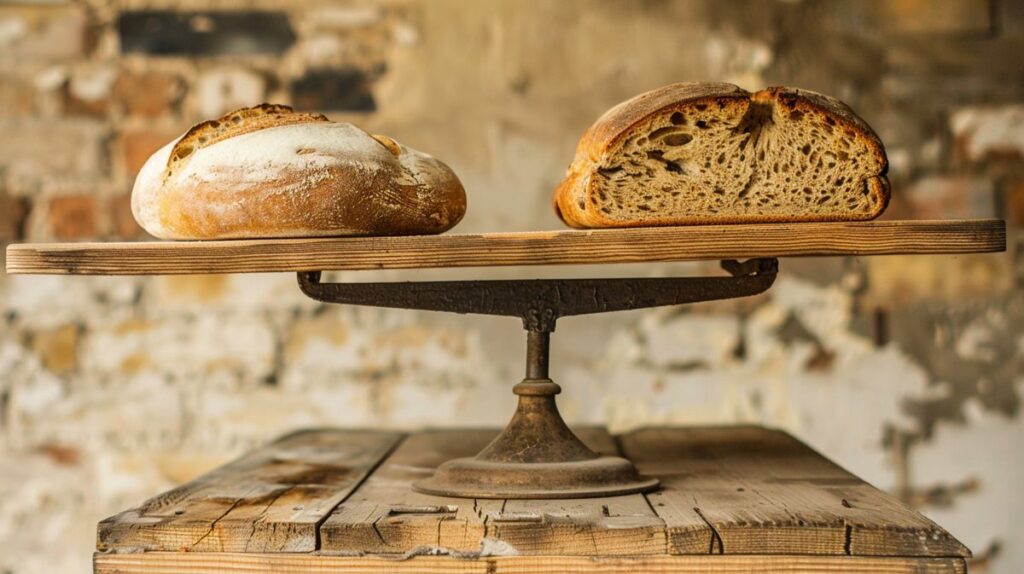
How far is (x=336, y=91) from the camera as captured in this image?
274 cm

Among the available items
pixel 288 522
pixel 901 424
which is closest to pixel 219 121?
pixel 288 522

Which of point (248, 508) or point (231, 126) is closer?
point (248, 508)

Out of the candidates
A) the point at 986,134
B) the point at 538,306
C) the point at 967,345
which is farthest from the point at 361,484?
the point at 986,134

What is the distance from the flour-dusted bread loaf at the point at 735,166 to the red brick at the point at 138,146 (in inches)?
60.8

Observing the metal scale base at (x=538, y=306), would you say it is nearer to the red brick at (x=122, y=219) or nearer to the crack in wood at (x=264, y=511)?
the crack in wood at (x=264, y=511)

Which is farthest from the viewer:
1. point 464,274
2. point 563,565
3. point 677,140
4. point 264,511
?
point 464,274

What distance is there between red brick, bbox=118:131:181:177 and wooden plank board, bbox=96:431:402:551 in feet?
3.63

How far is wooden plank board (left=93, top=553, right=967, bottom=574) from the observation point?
4.09 feet

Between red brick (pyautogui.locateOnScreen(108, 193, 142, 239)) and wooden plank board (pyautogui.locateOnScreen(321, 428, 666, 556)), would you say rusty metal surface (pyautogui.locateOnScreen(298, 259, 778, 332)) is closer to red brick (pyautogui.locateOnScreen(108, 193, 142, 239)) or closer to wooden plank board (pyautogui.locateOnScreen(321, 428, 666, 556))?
wooden plank board (pyautogui.locateOnScreen(321, 428, 666, 556))

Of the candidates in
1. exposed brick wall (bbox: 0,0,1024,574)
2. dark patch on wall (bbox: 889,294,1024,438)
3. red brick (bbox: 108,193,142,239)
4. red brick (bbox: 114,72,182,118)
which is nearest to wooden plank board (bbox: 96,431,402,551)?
exposed brick wall (bbox: 0,0,1024,574)

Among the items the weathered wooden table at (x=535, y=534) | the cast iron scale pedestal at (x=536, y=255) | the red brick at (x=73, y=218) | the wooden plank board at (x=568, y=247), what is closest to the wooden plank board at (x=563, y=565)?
the weathered wooden table at (x=535, y=534)

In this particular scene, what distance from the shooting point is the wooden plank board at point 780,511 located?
126cm

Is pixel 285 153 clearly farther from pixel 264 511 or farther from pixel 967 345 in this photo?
pixel 967 345

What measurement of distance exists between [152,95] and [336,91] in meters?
0.41
